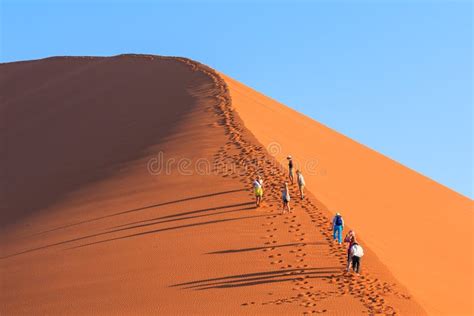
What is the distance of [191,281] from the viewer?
49.8 ft

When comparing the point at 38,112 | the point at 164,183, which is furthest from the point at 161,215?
the point at 38,112

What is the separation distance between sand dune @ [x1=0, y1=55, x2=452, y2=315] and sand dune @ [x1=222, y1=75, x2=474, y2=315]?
19.6 inches

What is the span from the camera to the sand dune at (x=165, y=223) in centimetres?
1457

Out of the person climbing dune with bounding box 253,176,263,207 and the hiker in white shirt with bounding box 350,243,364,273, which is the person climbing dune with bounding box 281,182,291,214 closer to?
the person climbing dune with bounding box 253,176,263,207

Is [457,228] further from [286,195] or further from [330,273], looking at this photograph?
[330,273]

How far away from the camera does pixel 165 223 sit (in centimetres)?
1845

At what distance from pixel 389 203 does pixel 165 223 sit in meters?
9.53

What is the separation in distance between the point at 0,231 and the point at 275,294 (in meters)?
9.99

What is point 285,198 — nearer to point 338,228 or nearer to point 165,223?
point 338,228

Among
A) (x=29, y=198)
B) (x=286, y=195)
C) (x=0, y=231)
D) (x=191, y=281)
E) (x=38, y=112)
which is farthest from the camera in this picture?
(x=38, y=112)

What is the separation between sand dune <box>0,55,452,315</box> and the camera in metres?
14.6

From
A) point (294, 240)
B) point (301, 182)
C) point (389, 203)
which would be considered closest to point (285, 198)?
point (301, 182)

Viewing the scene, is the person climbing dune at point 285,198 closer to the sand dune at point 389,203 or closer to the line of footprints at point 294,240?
the line of footprints at point 294,240

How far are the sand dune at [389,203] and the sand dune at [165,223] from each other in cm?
50
